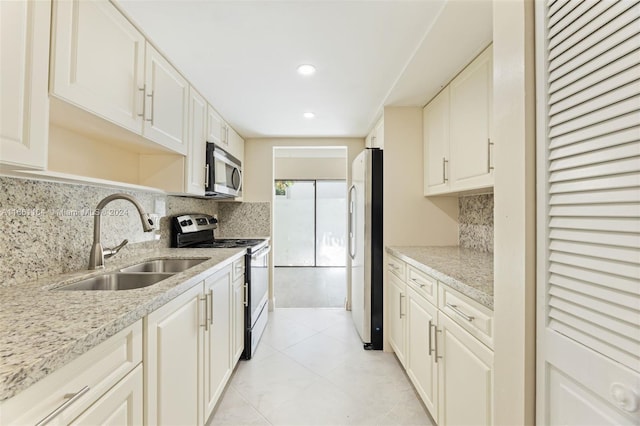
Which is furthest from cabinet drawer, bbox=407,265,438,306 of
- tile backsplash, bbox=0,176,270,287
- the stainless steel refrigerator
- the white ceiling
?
tile backsplash, bbox=0,176,270,287

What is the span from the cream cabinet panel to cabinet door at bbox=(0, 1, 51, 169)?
1.37 metres

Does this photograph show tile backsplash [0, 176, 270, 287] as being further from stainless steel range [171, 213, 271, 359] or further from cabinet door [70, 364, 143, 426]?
cabinet door [70, 364, 143, 426]

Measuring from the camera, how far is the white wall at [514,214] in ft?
2.39

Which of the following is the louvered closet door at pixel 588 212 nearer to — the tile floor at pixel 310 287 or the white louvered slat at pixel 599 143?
the white louvered slat at pixel 599 143

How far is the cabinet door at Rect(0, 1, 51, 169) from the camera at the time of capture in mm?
811

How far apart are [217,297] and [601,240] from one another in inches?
67.1

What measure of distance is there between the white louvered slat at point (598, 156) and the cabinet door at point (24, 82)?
1.47 metres

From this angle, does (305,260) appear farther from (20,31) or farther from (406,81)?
(20,31)

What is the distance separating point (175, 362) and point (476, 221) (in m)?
2.21

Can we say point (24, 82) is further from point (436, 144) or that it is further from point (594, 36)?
point (436, 144)


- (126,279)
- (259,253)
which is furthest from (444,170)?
(126,279)

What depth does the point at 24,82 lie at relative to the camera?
88cm

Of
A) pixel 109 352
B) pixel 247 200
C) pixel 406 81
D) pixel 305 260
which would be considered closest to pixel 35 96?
pixel 109 352

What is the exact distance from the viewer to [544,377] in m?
0.69
